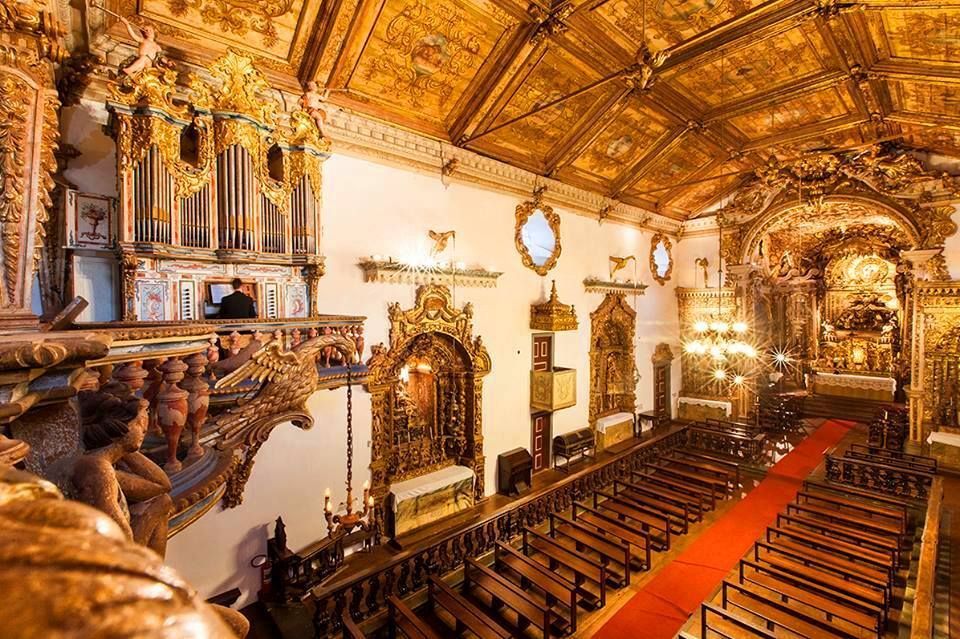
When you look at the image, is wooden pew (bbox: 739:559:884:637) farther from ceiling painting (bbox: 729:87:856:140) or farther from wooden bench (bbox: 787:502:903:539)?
ceiling painting (bbox: 729:87:856:140)

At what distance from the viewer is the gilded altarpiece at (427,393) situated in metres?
7.95

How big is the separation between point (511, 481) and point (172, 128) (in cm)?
879

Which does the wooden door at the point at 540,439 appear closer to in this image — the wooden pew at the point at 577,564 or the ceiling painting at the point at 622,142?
the wooden pew at the point at 577,564

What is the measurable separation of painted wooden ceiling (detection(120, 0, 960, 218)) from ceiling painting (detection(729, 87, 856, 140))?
5cm

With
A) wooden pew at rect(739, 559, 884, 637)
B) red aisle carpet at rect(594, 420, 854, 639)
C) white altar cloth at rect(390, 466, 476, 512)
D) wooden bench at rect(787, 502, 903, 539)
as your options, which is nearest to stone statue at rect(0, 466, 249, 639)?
red aisle carpet at rect(594, 420, 854, 639)

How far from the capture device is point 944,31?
6.81 meters

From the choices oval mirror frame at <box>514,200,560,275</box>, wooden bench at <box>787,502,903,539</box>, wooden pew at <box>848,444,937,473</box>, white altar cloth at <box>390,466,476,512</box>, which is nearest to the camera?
wooden bench at <box>787,502,903,539</box>

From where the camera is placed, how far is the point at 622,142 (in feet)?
35.7

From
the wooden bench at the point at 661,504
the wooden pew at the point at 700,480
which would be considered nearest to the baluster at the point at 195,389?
the wooden bench at the point at 661,504

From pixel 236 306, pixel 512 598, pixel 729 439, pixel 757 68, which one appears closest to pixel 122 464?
pixel 236 306

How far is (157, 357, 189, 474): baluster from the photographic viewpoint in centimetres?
279

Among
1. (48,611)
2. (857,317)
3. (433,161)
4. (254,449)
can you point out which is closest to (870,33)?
(433,161)

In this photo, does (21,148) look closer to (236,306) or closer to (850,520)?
(236,306)

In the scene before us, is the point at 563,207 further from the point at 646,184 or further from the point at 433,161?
the point at 433,161
